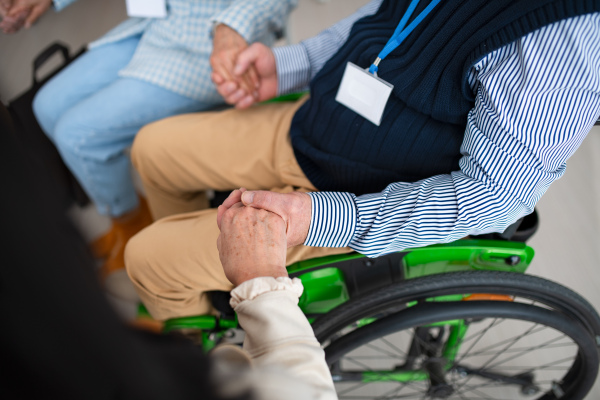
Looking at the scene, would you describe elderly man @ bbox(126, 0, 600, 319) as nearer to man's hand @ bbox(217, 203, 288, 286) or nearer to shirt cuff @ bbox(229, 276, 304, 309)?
man's hand @ bbox(217, 203, 288, 286)

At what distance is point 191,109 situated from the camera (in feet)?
3.78

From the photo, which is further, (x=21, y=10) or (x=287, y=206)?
(x=21, y=10)

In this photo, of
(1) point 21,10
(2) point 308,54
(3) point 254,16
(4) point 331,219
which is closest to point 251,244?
(4) point 331,219

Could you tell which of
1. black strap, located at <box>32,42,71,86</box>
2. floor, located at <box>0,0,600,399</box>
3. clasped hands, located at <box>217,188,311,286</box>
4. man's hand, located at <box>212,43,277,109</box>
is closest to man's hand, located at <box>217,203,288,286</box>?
clasped hands, located at <box>217,188,311,286</box>

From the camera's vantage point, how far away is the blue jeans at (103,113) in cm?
110

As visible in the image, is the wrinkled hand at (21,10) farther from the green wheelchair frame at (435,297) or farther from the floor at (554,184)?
the green wheelchair frame at (435,297)

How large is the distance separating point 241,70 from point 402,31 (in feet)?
1.18

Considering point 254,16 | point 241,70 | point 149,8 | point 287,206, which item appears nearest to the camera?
point 287,206

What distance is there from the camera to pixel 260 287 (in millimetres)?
505

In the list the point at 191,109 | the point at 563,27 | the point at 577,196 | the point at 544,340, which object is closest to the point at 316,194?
the point at 563,27

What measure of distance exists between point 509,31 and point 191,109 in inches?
32.2

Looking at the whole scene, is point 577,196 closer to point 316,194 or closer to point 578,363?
point 578,363

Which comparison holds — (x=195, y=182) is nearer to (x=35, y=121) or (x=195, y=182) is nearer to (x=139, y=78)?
(x=139, y=78)

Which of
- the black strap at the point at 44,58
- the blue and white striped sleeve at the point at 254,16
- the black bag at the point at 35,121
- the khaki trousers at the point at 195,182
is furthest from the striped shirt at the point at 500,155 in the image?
the black strap at the point at 44,58
